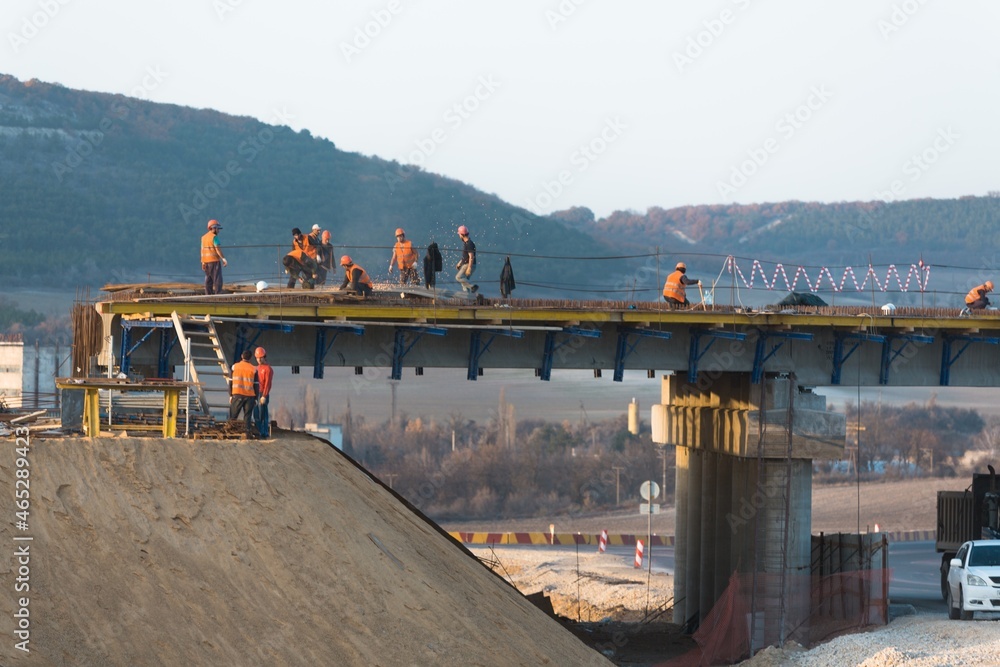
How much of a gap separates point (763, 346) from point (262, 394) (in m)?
15.6

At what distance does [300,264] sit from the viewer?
34.1m

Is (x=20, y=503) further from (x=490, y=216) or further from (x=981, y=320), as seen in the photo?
(x=490, y=216)

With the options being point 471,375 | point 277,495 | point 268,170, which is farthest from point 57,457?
point 268,170

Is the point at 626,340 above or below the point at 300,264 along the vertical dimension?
below

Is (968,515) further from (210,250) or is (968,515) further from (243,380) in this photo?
(243,380)

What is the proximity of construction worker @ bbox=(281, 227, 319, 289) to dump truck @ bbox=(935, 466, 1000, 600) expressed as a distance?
16.9 meters

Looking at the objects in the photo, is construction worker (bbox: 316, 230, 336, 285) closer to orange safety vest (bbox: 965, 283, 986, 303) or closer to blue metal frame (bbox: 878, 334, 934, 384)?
blue metal frame (bbox: 878, 334, 934, 384)

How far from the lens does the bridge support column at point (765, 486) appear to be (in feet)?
119

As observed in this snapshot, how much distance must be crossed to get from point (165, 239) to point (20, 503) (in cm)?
14230

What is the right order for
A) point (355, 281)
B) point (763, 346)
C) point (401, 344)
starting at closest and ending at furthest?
point (355, 281) < point (401, 344) < point (763, 346)

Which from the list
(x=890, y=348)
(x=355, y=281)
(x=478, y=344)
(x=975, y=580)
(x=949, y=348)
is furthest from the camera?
(x=949, y=348)

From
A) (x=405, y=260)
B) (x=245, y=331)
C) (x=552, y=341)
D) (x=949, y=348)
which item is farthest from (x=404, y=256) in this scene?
(x=949, y=348)

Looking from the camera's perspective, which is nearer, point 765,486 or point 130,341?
point 130,341

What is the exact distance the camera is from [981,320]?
1453 inches
